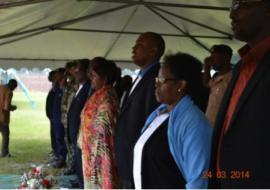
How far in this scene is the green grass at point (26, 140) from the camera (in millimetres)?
9222

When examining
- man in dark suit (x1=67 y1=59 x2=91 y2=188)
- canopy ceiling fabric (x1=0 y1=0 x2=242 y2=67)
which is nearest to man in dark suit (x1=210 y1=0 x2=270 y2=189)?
man in dark suit (x1=67 y1=59 x2=91 y2=188)

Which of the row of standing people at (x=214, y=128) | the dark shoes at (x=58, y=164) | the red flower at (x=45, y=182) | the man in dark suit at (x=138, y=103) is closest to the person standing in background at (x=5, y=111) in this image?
the dark shoes at (x=58, y=164)

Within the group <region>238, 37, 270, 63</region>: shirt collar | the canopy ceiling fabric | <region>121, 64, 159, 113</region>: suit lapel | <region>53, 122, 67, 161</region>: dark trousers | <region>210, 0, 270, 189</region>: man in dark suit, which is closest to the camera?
<region>210, 0, 270, 189</region>: man in dark suit

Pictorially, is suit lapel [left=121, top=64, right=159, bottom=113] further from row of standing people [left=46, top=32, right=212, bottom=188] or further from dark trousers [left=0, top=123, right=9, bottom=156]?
dark trousers [left=0, top=123, right=9, bottom=156]

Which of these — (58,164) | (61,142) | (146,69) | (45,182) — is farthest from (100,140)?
(61,142)

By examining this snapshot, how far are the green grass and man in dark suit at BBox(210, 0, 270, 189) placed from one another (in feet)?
22.2

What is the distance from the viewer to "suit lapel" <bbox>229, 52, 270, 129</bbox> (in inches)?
67.2

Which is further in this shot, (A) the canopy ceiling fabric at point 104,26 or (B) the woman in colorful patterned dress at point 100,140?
(A) the canopy ceiling fabric at point 104,26

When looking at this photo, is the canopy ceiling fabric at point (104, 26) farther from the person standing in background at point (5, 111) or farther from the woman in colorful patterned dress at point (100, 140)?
the woman in colorful patterned dress at point (100, 140)

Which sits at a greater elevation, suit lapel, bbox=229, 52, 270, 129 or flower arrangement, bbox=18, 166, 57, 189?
suit lapel, bbox=229, 52, 270, 129

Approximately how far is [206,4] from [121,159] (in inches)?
144

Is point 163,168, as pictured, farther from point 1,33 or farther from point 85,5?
point 1,33

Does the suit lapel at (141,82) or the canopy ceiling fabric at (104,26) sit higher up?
the canopy ceiling fabric at (104,26)

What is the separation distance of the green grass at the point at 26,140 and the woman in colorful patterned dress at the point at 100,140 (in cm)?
480
